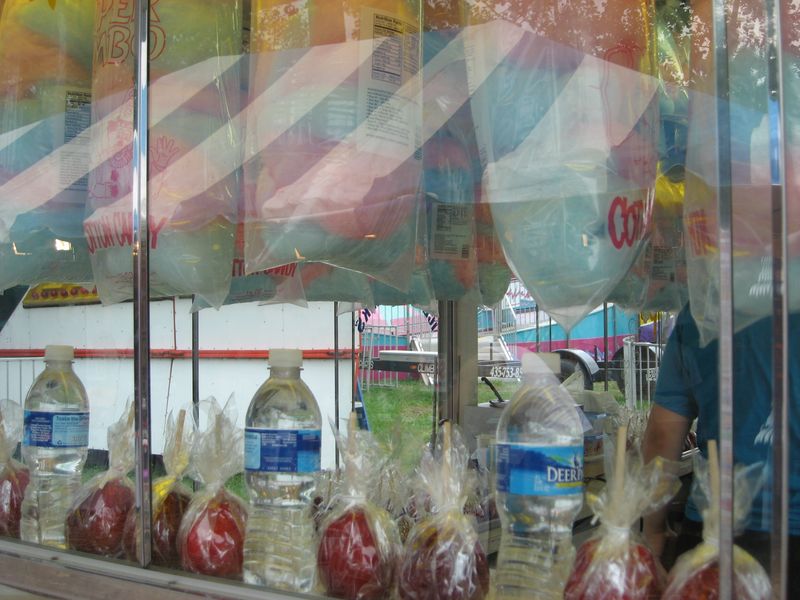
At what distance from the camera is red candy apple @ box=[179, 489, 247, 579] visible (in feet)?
4.05

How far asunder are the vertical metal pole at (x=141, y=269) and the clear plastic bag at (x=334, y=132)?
0.22 metres

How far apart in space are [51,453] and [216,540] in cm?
51

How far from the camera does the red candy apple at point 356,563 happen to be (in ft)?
3.66

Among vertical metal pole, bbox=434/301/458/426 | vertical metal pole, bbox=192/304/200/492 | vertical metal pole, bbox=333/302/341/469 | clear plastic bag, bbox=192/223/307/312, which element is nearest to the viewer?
clear plastic bag, bbox=192/223/307/312

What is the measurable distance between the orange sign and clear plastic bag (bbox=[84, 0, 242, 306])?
65cm

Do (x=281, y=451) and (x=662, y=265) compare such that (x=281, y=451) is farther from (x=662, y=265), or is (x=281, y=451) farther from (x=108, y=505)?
(x=662, y=265)

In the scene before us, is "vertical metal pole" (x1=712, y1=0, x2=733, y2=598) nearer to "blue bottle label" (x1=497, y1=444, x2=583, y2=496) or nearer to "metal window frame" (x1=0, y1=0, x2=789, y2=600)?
"metal window frame" (x1=0, y1=0, x2=789, y2=600)

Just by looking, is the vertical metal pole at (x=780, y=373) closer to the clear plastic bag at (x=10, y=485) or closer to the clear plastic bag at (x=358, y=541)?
the clear plastic bag at (x=358, y=541)

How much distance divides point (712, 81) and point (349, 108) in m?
0.49

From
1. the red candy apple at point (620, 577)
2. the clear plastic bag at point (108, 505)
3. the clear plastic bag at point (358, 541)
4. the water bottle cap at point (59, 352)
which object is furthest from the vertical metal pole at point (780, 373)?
the water bottle cap at point (59, 352)

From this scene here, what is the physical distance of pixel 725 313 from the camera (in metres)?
0.88

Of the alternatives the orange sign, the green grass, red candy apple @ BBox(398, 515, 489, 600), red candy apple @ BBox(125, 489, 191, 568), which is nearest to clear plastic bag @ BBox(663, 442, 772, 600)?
red candy apple @ BBox(398, 515, 489, 600)

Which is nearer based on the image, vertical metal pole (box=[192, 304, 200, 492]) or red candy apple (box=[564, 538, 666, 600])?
red candy apple (box=[564, 538, 666, 600])

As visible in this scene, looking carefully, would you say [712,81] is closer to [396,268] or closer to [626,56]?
[626,56]
